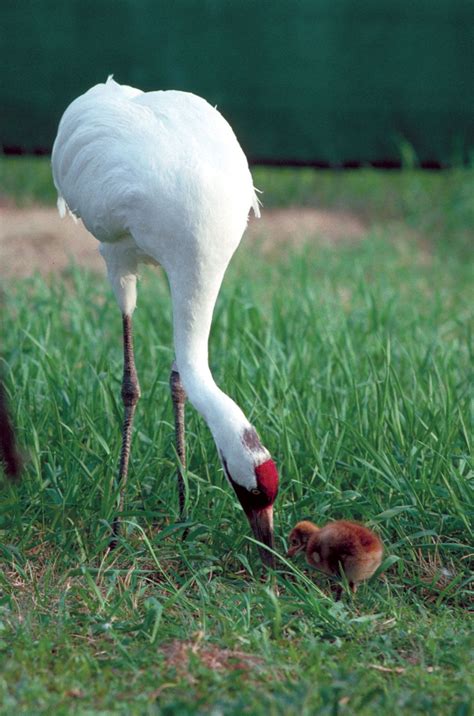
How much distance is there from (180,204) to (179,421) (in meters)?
0.90

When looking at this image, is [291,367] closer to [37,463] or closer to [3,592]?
[37,463]

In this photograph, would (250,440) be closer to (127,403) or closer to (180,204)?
(180,204)

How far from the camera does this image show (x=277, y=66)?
8.75 meters

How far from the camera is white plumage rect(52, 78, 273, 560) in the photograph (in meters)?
4.09

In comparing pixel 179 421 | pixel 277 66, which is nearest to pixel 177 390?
pixel 179 421

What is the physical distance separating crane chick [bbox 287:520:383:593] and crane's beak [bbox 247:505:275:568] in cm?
13

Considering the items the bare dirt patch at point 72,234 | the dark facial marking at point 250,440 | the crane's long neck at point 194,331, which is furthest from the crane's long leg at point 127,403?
the bare dirt patch at point 72,234

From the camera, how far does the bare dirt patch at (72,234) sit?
25.0 ft

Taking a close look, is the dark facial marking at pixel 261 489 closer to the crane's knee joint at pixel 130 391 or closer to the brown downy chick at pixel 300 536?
the brown downy chick at pixel 300 536

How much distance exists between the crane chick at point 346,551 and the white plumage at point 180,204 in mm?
314

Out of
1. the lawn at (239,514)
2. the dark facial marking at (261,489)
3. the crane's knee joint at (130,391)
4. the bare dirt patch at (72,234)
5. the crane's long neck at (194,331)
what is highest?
the crane's long neck at (194,331)

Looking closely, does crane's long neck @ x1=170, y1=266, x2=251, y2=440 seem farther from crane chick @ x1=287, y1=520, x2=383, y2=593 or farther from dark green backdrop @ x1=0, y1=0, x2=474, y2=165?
dark green backdrop @ x1=0, y1=0, x2=474, y2=165

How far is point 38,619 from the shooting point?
362 centimetres

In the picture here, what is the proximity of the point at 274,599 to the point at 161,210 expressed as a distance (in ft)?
4.69
